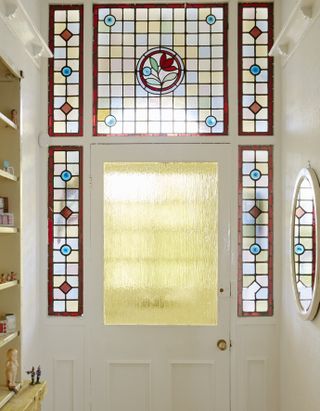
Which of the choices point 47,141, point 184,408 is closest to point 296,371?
point 184,408

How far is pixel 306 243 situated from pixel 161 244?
111cm

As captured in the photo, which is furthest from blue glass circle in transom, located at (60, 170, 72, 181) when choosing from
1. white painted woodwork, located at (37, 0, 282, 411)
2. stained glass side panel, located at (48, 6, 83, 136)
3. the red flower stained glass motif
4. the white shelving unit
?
the white shelving unit

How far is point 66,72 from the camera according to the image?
13.9 feet

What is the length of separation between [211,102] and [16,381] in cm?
222

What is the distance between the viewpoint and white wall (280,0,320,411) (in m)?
3.19

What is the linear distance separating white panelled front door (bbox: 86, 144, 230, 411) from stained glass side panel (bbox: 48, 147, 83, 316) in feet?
0.50

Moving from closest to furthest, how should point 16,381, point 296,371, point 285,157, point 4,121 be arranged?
1. point 4,121
2. point 16,381
3. point 296,371
4. point 285,157

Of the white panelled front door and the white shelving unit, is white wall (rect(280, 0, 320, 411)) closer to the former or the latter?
the white panelled front door

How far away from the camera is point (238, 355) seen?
4.14 metres

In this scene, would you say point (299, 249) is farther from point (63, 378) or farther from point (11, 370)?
point (63, 378)

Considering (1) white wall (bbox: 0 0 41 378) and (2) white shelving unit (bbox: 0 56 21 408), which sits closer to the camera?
(2) white shelving unit (bbox: 0 56 21 408)

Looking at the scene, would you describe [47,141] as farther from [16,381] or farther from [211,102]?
[16,381]

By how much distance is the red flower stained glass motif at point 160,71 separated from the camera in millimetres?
4254

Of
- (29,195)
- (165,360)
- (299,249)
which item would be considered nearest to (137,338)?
(165,360)
